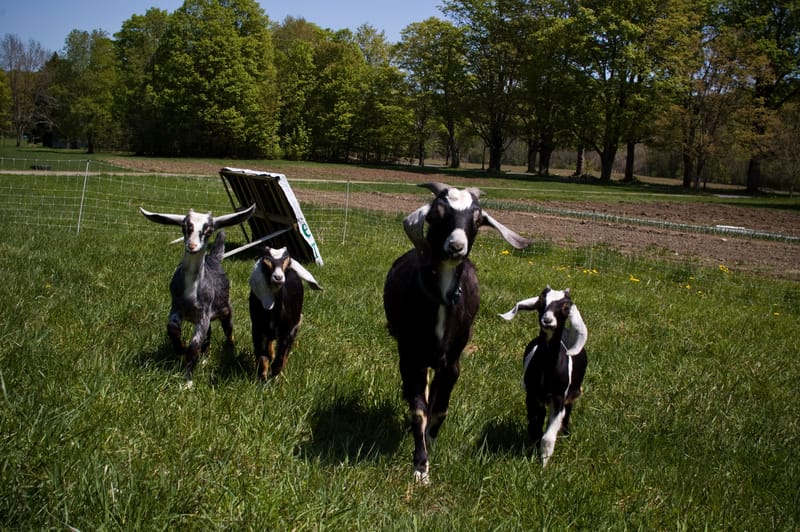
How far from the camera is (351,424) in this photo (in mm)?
4410

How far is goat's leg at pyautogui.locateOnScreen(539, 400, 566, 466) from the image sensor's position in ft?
13.3

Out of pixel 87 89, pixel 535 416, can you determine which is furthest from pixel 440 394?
pixel 87 89

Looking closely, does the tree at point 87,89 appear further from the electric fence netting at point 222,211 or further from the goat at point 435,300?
the goat at point 435,300

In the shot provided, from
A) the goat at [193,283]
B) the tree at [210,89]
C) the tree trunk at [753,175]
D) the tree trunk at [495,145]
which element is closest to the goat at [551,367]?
the goat at [193,283]

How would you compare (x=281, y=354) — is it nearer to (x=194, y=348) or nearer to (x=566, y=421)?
(x=194, y=348)

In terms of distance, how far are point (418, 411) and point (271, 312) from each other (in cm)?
169

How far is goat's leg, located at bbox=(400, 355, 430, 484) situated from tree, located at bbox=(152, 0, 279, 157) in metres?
56.0

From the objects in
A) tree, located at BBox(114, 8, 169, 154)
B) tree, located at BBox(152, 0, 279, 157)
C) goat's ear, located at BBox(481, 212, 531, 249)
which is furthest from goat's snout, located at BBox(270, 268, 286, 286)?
tree, located at BBox(114, 8, 169, 154)

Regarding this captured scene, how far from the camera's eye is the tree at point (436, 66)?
198ft

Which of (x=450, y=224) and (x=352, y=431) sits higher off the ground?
(x=450, y=224)

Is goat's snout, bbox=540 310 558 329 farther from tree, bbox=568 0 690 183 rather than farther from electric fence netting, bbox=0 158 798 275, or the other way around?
tree, bbox=568 0 690 183

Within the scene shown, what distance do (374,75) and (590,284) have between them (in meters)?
61.6

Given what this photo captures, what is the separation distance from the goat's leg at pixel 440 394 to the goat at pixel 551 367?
509mm

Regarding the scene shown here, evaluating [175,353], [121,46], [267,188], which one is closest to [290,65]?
[121,46]
